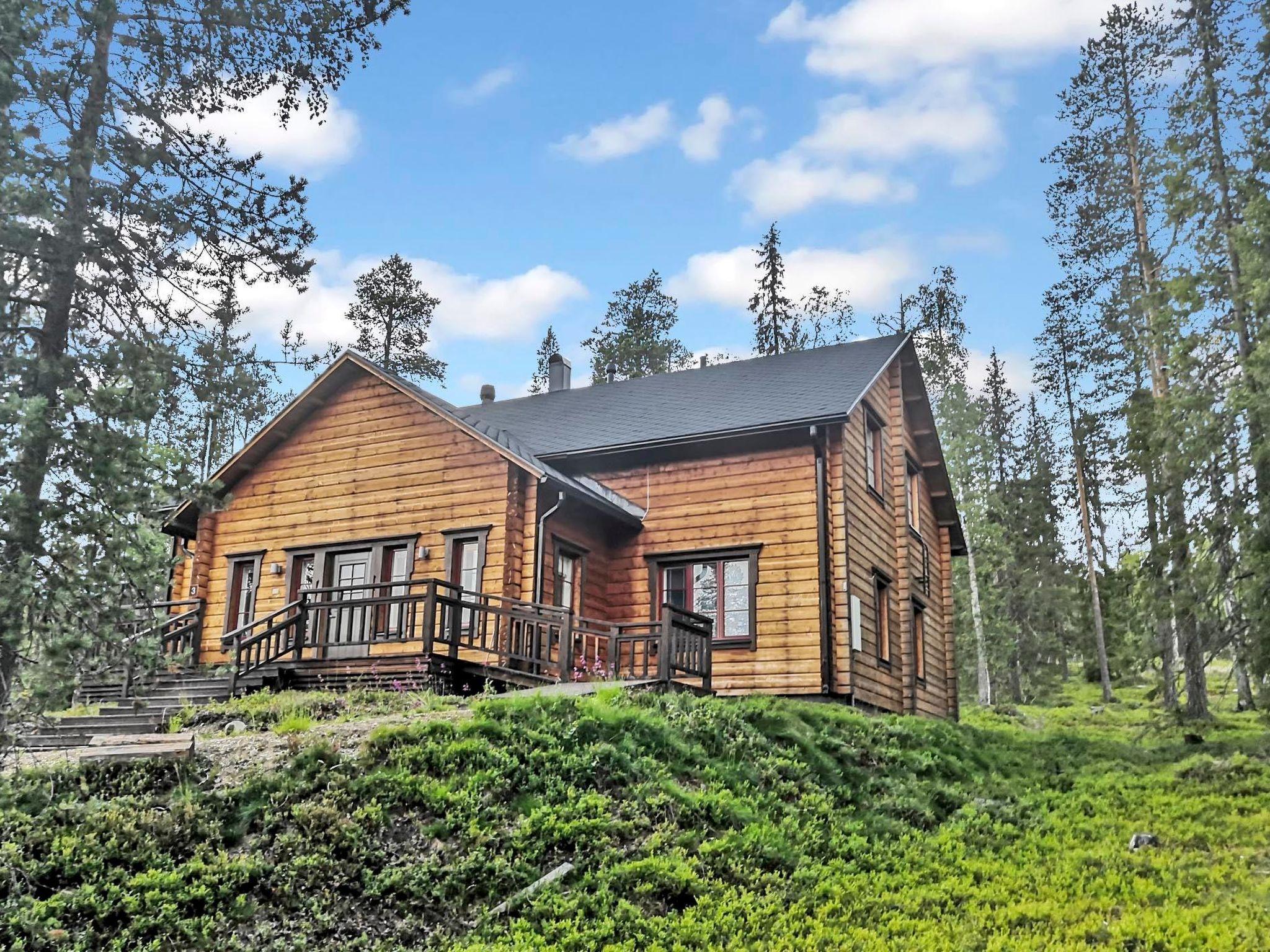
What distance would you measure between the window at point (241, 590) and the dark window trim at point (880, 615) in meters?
11.0

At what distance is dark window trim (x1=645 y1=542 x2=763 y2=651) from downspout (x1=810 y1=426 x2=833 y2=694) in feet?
3.42

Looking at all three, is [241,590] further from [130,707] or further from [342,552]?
[130,707]

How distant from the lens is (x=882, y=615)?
19.4m

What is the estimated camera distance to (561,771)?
980cm

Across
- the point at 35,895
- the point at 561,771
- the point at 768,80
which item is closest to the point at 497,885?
the point at 561,771

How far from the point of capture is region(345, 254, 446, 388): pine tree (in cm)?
3966

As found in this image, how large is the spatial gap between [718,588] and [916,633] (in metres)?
6.14

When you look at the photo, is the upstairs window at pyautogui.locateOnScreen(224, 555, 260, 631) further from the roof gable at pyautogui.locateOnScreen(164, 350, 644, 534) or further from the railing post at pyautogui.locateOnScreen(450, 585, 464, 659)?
the railing post at pyautogui.locateOnScreen(450, 585, 464, 659)

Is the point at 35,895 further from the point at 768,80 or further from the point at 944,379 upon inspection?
the point at 944,379

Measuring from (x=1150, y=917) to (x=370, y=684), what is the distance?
10161mm

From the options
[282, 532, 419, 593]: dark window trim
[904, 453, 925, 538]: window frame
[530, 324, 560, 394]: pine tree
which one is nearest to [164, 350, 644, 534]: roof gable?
[282, 532, 419, 593]: dark window trim

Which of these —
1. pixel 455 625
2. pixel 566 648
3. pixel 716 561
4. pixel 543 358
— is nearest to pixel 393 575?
pixel 455 625

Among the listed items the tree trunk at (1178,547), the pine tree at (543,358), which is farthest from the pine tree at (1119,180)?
the pine tree at (543,358)

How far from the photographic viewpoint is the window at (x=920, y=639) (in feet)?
70.4
